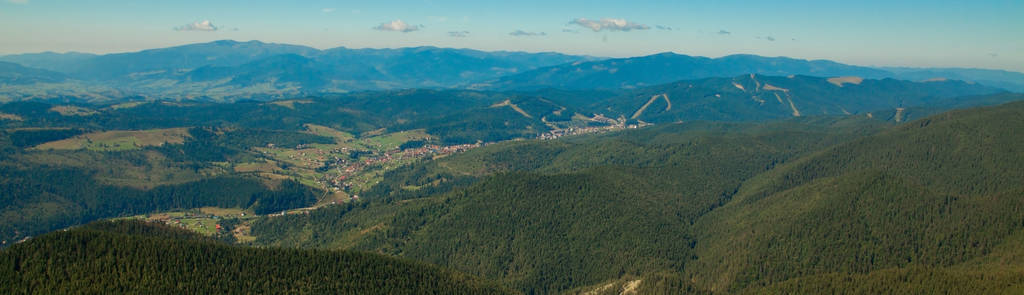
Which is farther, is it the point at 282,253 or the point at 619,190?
the point at 619,190

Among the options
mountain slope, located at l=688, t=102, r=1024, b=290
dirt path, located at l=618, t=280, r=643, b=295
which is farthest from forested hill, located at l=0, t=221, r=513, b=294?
mountain slope, located at l=688, t=102, r=1024, b=290

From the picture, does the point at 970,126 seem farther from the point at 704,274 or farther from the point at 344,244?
the point at 344,244

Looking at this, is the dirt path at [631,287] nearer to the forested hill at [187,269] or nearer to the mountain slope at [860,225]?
the mountain slope at [860,225]

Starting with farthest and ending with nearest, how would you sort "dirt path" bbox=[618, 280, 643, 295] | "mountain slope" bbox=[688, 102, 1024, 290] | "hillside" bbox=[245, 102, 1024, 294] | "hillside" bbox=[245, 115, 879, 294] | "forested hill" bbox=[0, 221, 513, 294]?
"hillside" bbox=[245, 115, 879, 294] → "mountain slope" bbox=[688, 102, 1024, 290] → "hillside" bbox=[245, 102, 1024, 294] → "dirt path" bbox=[618, 280, 643, 295] → "forested hill" bbox=[0, 221, 513, 294]

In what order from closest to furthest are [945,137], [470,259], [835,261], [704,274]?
A: 1. [835,261]
2. [704,274]
3. [470,259]
4. [945,137]

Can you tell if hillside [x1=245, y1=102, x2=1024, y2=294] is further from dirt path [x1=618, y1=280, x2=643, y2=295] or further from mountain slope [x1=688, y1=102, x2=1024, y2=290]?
dirt path [x1=618, y1=280, x2=643, y2=295]

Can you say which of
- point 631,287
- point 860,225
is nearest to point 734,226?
point 860,225

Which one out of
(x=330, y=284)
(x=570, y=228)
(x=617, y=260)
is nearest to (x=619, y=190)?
(x=570, y=228)
